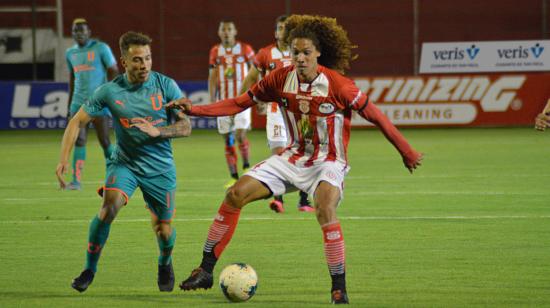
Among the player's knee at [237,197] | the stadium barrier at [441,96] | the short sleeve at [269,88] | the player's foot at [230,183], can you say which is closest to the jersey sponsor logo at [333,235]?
the player's knee at [237,197]

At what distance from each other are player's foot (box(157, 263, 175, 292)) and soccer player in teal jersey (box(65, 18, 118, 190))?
706 centimetres

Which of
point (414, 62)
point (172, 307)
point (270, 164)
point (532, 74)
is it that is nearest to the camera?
A: point (172, 307)

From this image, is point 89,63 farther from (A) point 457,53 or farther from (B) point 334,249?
(A) point 457,53

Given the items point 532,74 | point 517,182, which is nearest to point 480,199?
point 517,182

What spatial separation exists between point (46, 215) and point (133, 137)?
4.80 metres

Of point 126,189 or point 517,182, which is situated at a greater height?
point 126,189

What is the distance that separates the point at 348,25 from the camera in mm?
33094

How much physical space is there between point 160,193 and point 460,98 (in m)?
19.3

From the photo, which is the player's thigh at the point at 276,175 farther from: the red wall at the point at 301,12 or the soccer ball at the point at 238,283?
the red wall at the point at 301,12

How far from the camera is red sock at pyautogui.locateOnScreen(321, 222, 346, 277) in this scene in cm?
711

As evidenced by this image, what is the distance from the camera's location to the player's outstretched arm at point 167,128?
7.25 m

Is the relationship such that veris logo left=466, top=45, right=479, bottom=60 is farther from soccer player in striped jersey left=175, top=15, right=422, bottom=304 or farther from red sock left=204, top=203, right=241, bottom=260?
red sock left=204, top=203, right=241, bottom=260

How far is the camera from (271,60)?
12.7 metres

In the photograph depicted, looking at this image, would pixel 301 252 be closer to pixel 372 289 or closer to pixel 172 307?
pixel 372 289
